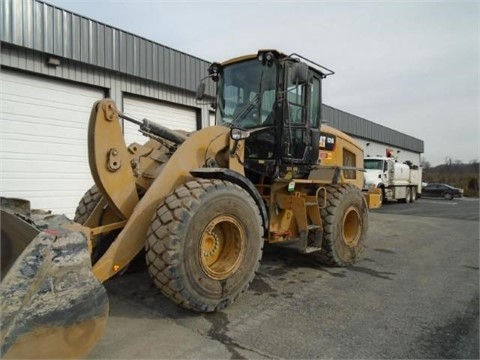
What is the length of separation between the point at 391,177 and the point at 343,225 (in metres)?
16.1

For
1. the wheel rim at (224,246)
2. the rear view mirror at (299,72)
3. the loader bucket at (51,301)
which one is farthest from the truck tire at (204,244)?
the rear view mirror at (299,72)

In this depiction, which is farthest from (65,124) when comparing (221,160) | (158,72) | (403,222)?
(403,222)

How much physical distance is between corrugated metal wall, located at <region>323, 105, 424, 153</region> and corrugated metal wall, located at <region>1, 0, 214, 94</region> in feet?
42.1

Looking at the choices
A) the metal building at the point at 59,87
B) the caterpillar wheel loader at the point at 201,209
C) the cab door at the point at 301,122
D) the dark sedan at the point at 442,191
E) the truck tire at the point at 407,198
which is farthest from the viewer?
the dark sedan at the point at 442,191

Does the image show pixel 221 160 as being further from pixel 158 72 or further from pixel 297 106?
pixel 158 72

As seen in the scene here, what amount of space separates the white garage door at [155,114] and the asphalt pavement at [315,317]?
6.08m

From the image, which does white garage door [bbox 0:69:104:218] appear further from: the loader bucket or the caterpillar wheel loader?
the loader bucket

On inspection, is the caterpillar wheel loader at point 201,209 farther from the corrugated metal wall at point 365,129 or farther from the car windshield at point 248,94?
the corrugated metal wall at point 365,129

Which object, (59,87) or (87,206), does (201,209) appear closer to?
(87,206)

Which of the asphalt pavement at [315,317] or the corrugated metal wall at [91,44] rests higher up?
the corrugated metal wall at [91,44]

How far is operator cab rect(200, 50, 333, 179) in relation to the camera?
17.4 feet

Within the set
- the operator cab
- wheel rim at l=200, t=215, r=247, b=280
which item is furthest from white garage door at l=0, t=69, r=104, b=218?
wheel rim at l=200, t=215, r=247, b=280

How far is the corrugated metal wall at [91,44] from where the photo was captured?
7957mm

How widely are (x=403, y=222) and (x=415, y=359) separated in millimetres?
9286
